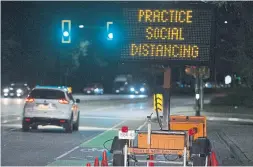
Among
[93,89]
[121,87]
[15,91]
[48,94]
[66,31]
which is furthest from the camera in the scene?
[121,87]

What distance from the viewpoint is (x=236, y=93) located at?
56.7 metres

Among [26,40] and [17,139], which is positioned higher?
[26,40]

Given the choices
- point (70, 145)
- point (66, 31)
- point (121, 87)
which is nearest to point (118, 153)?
point (70, 145)

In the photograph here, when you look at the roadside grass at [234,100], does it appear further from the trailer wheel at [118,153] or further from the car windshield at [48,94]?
the trailer wheel at [118,153]

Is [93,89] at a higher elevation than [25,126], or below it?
below

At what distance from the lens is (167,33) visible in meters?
12.7

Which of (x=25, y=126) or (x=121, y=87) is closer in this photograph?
(x=25, y=126)

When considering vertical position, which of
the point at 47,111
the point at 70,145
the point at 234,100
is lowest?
the point at 234,100

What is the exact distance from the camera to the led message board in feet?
41.5

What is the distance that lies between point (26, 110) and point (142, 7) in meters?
12.6

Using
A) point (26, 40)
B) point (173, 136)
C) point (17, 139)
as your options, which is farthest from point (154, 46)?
point (26, 40)

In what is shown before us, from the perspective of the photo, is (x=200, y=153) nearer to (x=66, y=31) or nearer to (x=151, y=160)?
(x=151, y=160)

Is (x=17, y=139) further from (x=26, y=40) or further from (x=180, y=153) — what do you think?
(x=26, y=40)

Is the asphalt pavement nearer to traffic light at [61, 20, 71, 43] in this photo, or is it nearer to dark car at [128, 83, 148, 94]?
traffic light at [61, 20, 71, 43]
